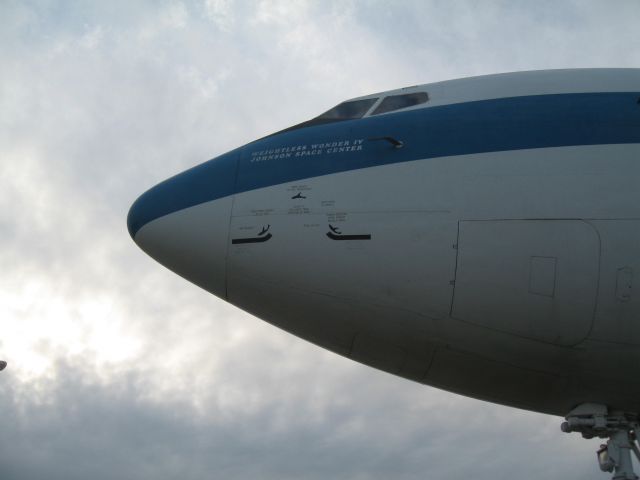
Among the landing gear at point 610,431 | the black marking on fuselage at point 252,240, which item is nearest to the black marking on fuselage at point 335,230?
the black marking on fuselage at point 252,240

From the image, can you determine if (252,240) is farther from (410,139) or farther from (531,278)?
(531,278)

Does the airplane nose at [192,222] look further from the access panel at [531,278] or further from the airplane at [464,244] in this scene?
the access panel at [531,278]

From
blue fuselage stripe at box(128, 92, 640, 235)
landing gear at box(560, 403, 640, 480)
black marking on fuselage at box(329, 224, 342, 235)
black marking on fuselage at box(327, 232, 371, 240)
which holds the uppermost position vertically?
blue fuselage stripe at box(128, 92, 640, 235)

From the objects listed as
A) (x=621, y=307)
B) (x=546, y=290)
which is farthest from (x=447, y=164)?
(x=621, y=307)

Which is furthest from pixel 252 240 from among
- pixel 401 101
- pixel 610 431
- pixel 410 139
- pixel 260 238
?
pixel 610 431

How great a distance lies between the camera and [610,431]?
6.56m

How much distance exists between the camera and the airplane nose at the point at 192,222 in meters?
7.02

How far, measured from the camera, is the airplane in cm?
623

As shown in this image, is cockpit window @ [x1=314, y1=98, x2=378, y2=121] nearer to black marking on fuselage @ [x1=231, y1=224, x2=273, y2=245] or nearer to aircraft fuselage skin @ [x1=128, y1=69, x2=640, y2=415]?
aircraft fuselage skin @ [x1=128, y1=69, x2=640, y2=415]

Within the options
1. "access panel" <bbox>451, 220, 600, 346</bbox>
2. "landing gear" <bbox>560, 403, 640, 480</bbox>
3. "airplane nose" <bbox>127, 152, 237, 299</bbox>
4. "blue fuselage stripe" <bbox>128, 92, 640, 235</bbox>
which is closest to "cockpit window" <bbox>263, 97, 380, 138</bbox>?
"blue fuselage stripe" <bbox>128, 92, 640, 235</bbox>

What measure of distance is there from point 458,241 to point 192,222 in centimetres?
273

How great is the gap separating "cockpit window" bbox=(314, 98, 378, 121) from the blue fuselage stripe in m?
0.37

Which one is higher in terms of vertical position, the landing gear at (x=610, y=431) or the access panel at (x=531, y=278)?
the access panel at (x=531, y=278)

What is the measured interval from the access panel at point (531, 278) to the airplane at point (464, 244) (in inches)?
0.5
